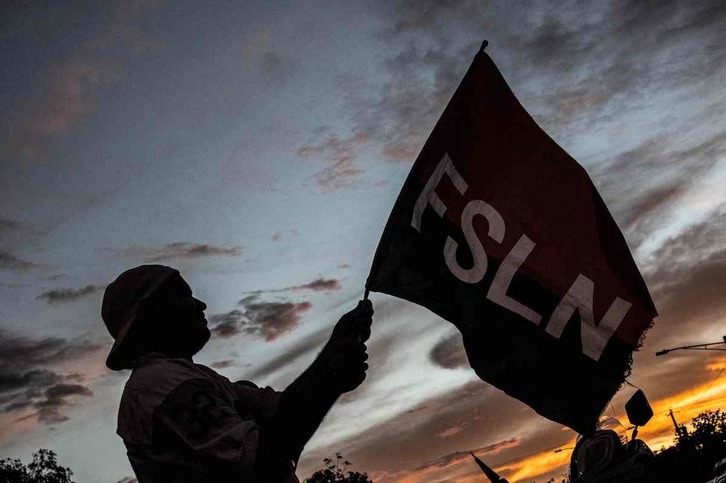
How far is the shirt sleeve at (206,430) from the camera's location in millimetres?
2549

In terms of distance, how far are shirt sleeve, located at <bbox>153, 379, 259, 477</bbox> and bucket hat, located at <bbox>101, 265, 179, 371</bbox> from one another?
547 mm

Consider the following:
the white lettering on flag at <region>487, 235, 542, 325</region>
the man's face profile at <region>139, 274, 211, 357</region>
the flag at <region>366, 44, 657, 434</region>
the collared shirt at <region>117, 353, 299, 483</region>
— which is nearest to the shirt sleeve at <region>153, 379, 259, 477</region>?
the collared shirt at <region>117, 353, 299, 483</region>

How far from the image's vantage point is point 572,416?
4.27 metres

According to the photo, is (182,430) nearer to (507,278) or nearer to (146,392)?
(146,392)

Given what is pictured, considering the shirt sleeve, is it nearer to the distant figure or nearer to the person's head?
the distant figure

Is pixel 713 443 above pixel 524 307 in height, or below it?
below

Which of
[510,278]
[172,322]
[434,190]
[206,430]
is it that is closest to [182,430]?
[206,430]

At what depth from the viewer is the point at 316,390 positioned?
2.71 m

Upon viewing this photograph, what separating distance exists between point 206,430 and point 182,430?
9 centimetres

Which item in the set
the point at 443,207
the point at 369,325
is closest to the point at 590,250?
the point at 443,207

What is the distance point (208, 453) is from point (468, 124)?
2.60 metres

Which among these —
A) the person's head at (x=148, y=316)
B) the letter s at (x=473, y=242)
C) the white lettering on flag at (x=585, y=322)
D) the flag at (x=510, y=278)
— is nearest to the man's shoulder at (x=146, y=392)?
the person's head at (x=148, y=316)

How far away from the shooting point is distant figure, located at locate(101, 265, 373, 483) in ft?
8.47

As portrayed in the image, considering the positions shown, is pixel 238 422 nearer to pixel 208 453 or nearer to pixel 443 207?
pixel 208 453
